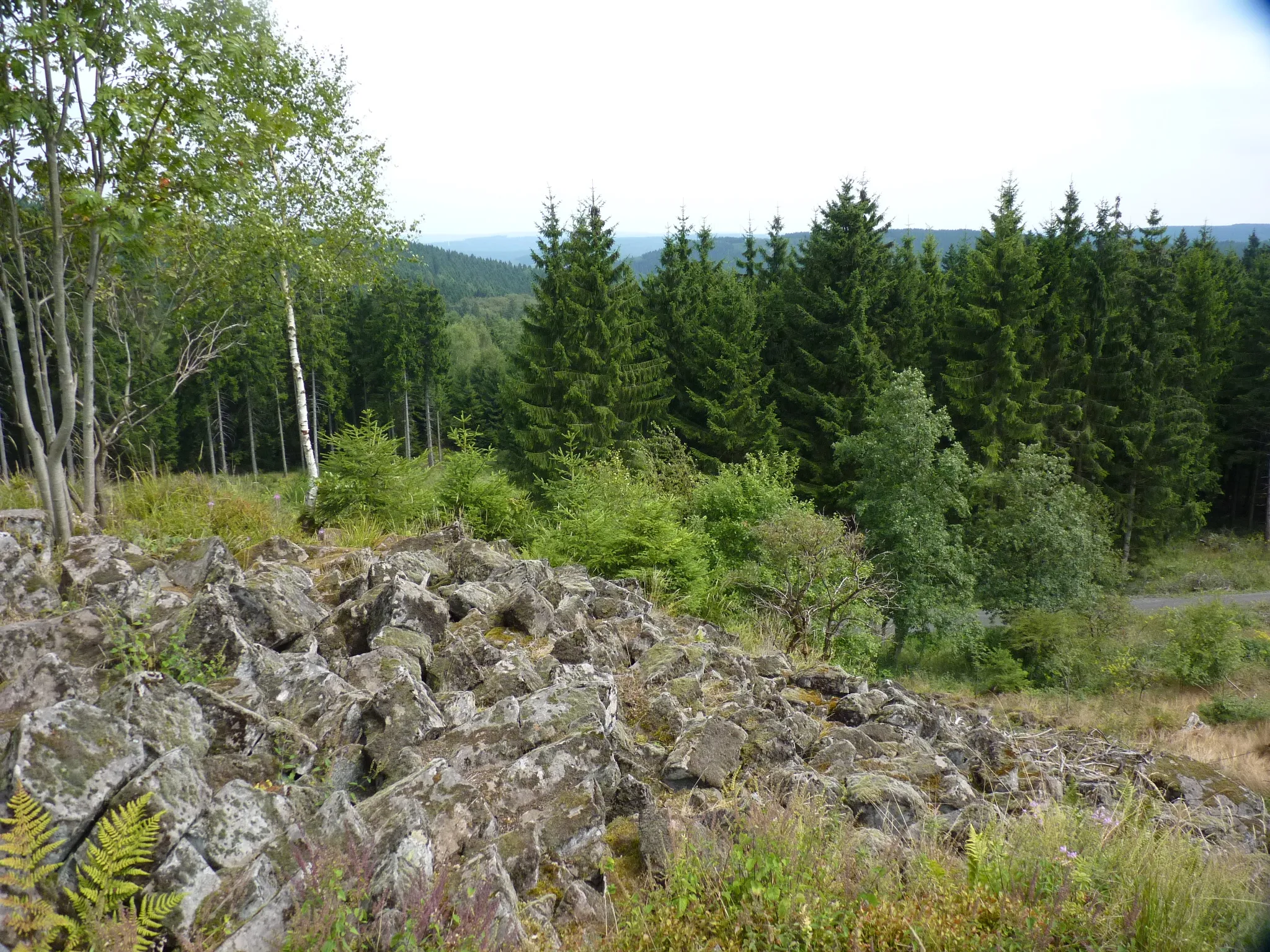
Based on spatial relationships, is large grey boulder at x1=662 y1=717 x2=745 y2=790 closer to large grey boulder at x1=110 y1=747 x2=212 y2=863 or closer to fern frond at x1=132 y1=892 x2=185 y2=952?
large grey boulder at x1=110 y1=747 x2=212 y2=863

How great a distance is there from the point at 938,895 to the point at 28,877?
3228mm

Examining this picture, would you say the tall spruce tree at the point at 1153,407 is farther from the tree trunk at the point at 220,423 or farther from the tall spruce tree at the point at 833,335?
the tree trunk at the point at 220,423

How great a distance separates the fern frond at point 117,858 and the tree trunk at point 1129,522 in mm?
37579

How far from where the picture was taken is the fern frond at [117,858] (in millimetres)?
2529

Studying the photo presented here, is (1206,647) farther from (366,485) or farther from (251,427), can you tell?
(251,427)

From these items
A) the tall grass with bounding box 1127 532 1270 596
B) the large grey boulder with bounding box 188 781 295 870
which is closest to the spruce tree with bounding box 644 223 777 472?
the tall grass with bounding box 1127 532 1270 596

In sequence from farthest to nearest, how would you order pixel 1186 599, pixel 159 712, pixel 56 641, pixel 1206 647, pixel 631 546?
pixel 1186 599
pixel 1206 647
pixel 631 546
pixel 56 641
pixel 159 712

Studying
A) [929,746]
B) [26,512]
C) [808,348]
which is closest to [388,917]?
[929,746]

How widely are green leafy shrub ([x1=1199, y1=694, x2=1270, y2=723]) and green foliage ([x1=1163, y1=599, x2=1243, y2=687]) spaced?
8.31ft

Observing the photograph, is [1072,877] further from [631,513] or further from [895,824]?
[631,513]

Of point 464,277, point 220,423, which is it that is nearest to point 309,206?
point 220,423

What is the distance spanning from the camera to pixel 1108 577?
918 inches

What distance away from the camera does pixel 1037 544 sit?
21641 mm

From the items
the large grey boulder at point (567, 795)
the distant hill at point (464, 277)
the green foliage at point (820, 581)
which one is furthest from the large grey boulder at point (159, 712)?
the distant hill at point (464, 277)
